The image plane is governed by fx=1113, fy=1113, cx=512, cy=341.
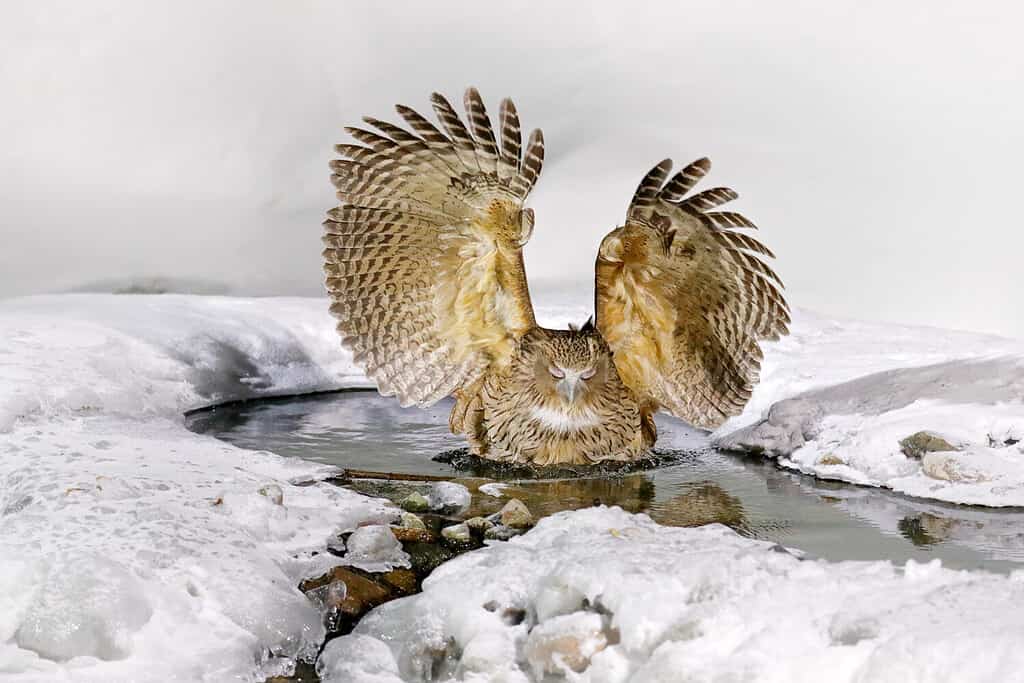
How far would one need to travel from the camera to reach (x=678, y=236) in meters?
5.45

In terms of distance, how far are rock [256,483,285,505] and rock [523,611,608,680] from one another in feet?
4.93

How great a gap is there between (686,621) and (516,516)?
1313mm

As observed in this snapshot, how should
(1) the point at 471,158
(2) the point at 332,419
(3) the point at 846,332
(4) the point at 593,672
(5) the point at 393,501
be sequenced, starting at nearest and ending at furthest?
(4) the point at 593,672 → (5) the point at 393,501 → (1) the point at 471,158 → (2) the point at 332,419 → (3) the point at 846,332

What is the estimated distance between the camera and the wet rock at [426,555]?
404cm

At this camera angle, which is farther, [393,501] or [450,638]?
[393,501]

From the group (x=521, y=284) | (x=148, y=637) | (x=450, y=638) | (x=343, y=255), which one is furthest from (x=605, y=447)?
(x=148, y=637)

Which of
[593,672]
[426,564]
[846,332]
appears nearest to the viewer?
[593,672]

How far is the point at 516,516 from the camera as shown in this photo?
4457 mm

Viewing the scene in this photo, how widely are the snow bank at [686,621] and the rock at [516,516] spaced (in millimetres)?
526

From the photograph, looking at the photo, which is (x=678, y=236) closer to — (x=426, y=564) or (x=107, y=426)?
(x=426, y=564)

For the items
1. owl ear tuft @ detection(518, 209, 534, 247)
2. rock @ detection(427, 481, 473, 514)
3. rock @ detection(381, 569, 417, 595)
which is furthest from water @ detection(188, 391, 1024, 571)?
owl ear tuft @ detection(518, 209, 534, 247)

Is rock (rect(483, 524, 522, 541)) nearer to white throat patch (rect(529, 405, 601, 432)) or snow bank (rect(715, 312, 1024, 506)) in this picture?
white throat patch (rect(529, 405, 601, 432))

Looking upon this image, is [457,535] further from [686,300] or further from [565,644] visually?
[686,300]

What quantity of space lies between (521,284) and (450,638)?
2347mm
